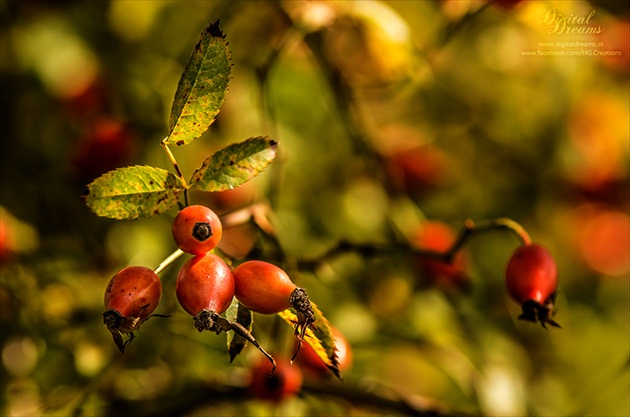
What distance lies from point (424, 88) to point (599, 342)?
1.09 meters

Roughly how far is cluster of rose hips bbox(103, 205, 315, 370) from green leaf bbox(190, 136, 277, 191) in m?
0.09

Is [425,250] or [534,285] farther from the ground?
[425,250]

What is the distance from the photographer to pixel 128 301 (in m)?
0.96

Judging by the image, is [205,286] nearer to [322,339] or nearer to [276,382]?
[322,339]

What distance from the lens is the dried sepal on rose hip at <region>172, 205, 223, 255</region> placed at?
1017mm

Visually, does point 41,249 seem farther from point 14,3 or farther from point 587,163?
point 587,163

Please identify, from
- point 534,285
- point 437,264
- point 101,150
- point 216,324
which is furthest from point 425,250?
point 101,150

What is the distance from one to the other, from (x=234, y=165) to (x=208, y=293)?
0.22m

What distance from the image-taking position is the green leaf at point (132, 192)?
3.43ft

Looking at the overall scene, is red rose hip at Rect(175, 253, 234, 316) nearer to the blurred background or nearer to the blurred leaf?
the blurred leaf

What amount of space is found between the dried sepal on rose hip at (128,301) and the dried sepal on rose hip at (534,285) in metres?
0.66

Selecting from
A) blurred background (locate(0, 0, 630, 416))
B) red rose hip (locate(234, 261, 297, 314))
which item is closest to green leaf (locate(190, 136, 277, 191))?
red rose hip (locate(234, 261, 297, 314))

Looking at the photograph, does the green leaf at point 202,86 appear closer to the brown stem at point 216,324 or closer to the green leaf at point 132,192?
the green leaf at point 132,192

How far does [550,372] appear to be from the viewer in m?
2.52
